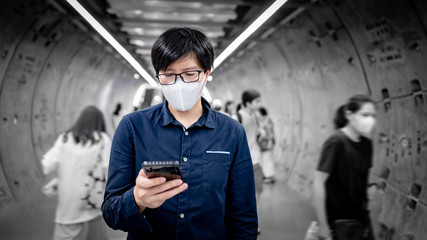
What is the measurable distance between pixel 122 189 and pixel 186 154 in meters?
0.38

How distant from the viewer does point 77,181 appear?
12.6 ft

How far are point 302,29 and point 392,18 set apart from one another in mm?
3094

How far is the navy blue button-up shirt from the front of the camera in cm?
169

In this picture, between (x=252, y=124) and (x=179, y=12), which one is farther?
(x=179, y=12)

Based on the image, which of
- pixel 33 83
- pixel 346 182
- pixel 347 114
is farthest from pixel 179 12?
pixel 346 182

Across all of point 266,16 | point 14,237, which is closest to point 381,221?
point 266,16

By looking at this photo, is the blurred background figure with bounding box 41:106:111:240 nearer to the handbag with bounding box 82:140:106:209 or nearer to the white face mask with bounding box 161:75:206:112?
the handbag with bounding box 82:140:106:209

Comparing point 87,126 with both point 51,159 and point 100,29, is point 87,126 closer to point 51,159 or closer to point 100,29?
point 51,159

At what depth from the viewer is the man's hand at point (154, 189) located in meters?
1.34

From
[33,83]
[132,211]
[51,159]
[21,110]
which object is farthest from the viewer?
[33,83]

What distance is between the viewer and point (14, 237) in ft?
16.8

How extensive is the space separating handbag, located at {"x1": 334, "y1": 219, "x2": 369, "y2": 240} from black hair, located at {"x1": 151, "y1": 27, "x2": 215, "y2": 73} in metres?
2.43

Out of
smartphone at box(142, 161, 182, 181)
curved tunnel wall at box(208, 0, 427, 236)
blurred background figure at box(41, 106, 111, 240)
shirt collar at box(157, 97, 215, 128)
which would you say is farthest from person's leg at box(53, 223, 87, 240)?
curved tunnel wall at box(208, 0, 427, 236)

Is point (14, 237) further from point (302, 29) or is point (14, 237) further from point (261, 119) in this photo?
point (302, 29)
